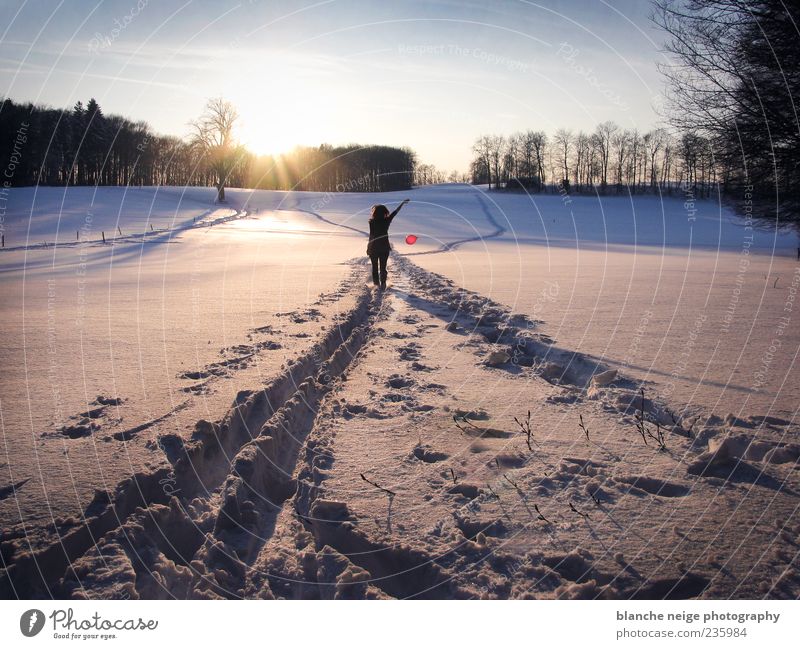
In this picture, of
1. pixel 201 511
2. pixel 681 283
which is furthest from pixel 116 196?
pixel 201 511

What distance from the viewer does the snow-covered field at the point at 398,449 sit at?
9.03 ft

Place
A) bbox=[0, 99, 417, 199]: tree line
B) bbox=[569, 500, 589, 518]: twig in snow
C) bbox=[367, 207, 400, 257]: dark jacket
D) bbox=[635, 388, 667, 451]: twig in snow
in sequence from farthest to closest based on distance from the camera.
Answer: bbox=[0, 99, 417, 199]: tree line < bbox=[367, 207, 400, 257]: dark jacket < bbox=[635, 388, 667, 451]: twig in snow < bbox=[569, 500, 589, 518]: twig in snow

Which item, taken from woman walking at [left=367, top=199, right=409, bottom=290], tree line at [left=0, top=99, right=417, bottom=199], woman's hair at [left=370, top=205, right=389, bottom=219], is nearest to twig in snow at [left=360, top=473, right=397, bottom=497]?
woman walking at [left=367, top=199, right=409, bottom=290]

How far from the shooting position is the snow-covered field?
2752mm

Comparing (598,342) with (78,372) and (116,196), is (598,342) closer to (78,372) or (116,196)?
(78,372)

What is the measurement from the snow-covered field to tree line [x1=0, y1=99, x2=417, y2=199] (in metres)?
38.8

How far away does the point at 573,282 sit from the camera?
521 inches

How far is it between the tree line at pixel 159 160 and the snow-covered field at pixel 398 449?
3880 centimetres

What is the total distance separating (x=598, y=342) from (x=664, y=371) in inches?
52.1

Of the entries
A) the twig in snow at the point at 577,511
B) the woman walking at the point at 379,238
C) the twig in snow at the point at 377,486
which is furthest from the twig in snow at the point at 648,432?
the woman walking at the point at 379,238

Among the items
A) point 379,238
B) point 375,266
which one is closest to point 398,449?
point 379,238

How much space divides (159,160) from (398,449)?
75.5m

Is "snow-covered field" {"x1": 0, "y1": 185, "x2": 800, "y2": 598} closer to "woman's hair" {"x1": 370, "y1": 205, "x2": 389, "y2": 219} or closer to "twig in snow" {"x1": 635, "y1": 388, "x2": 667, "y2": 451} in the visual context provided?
"twig in snow" {"x1": 635, "y1": 388, "x2": 667, "y2": 451}

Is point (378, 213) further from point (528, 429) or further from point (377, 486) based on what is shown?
point (377, 486)
